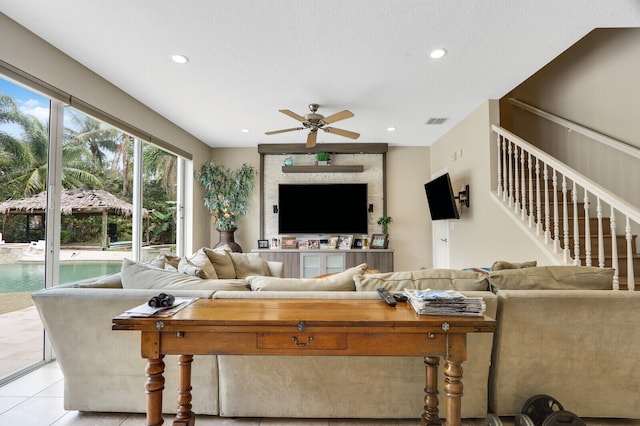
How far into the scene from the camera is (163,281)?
6.31ft

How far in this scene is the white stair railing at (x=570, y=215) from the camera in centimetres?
231

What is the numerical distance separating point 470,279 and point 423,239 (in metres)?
4.03

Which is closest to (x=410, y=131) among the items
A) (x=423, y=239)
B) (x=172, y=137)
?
(x=423, y=239)

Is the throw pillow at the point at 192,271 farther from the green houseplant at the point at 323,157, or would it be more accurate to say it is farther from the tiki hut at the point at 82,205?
the green houseplant at the point at 323,157

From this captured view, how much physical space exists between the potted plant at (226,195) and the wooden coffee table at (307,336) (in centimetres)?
408

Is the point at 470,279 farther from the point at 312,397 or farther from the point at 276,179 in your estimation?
the point at 276,179

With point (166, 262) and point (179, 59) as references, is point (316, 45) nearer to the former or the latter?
point (179, 59)

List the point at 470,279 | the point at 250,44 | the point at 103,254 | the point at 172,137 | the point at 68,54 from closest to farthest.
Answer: the point at 470,279, the point at 250,44, the point at 68,54, the point at 103,254, the point at 172,137

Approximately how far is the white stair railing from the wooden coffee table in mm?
1764

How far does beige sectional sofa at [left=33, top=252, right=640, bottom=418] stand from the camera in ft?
5.45

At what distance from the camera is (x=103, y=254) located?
3.42 m

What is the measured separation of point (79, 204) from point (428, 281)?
10.5 ft

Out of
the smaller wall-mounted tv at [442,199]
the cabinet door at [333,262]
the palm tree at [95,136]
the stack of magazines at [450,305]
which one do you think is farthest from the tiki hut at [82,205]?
the smaller wall-mounted tv at [442,199]

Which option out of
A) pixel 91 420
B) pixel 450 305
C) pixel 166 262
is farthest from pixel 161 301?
pixel 450 305
